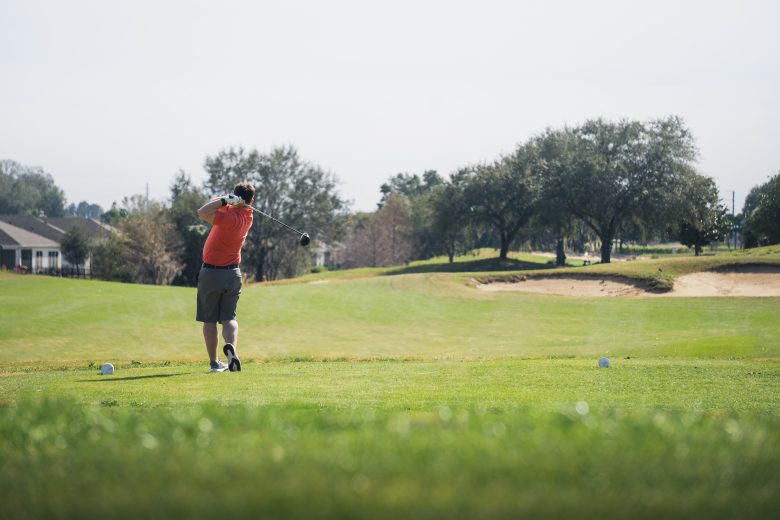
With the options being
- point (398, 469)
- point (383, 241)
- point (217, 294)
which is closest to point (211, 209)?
point (217, 294)

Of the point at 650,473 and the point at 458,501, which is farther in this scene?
the point at 650,473

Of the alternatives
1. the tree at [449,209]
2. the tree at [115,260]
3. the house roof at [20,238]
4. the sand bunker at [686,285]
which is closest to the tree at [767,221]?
the tree at [449,209]

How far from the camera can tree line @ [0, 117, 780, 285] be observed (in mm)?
69250

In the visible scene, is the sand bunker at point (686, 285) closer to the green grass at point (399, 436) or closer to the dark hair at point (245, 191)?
the green grass at point (399, 436)

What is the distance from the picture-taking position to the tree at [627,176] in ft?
224

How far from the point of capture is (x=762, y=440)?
4680 mm

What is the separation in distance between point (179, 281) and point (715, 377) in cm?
8094

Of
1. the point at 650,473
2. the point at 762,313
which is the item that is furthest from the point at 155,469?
the point at 762,313

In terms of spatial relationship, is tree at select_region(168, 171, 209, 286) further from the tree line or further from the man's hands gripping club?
the man's hands gripping club

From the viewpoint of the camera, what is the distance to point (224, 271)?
13.5m

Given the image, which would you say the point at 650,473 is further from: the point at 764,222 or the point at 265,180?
the point at 265,180

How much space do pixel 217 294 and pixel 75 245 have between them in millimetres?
92954

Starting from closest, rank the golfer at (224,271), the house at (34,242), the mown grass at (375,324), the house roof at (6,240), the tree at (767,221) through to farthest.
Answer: the golfer at (224,271) → the mown grass at (375,324) → the tree at (767,221) → the house roof at (6,240) → the house at (34,242)

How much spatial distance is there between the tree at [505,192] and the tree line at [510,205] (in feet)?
0.34
